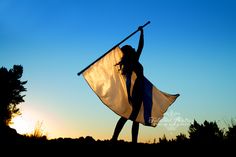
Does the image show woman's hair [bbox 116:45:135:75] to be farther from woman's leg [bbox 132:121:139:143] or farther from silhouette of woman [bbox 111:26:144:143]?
woman's leg [bbox 132:121:139:143]

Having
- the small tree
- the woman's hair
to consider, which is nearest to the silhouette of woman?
the woman's hair

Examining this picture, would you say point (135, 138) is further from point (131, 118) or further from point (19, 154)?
point (19, 154)

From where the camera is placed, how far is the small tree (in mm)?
26625

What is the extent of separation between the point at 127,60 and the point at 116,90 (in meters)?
0.76

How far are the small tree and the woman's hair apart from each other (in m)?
22.7

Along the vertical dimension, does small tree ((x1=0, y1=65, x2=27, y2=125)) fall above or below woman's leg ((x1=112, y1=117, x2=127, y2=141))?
above

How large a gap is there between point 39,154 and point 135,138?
2.41m

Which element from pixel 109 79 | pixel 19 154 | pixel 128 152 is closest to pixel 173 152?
pixel 128 152

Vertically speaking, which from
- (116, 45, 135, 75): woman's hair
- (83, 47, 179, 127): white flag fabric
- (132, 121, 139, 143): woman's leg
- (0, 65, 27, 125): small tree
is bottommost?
(132, 121, 139, 143): woman's leg

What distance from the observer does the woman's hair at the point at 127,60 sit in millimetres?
6031

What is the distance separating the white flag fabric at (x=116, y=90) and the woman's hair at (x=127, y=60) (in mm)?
173

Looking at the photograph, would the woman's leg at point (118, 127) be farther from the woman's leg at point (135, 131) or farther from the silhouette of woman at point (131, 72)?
the woman's leg at point (135, 131)

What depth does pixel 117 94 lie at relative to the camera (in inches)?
239

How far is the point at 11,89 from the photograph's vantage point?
27.7m
